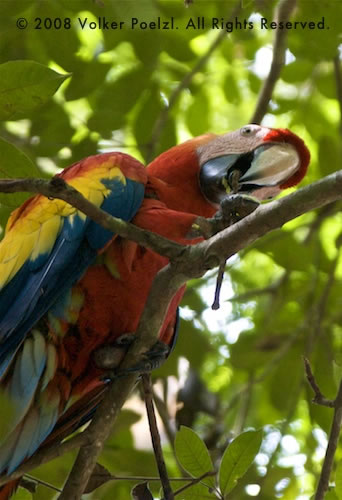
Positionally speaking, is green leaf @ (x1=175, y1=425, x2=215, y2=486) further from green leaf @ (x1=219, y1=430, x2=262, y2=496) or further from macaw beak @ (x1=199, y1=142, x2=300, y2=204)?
macaw beak @ (x1=199, y1=142, x2=300, y2=204)

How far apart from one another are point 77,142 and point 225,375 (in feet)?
4.36

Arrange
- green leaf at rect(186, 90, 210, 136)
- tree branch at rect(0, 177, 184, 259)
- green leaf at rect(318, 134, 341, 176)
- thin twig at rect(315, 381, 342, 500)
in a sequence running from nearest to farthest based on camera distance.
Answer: tree branch at rect(0, 177, 184, 259) → thin twig at rect(315, 381, 342, 500) → green leaf at rect(318, 134, 341, 176) → green leaf at rect(186, 90, 210, 136)

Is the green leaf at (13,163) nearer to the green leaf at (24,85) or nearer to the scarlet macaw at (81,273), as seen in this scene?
the green leaf at (24,85)

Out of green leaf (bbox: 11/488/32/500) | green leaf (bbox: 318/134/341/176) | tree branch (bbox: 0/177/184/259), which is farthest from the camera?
green leaf (bbox: 318/134/341/176)

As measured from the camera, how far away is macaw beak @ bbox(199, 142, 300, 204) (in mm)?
1933

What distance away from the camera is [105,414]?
5.29ft

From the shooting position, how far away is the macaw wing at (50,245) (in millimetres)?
1631

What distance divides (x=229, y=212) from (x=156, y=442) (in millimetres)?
487

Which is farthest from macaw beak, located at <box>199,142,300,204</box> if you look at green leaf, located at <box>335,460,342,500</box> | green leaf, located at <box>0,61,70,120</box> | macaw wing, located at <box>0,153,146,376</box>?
green leaf, located at <box>335,460,342,500</box>

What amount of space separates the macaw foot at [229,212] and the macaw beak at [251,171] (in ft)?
1.20

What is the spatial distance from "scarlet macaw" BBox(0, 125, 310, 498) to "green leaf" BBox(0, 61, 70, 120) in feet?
1.15

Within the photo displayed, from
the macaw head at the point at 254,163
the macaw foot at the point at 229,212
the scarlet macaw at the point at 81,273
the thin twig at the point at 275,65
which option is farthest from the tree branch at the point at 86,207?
the thin twig at the point at 275,65

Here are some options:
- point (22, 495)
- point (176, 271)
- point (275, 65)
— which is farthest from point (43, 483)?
point (275, 65)

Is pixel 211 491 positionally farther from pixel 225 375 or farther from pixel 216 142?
pixel 225 375
